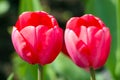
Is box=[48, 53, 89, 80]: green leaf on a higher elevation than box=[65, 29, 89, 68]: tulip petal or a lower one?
lower

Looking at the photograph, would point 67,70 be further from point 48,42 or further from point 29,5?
point 48,42

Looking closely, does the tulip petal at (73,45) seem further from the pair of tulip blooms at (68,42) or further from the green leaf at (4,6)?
the green leaf at (4,6)

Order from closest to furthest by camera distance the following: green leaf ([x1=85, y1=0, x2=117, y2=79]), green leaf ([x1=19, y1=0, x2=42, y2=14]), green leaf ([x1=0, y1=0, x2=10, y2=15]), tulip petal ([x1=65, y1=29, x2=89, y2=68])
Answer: tulip petal ([x1=65, y1=29, x2=89, y2=68]) < green leaf ([x1=19, y1=0, x2=42, y2=14]) < green leaf ([x1=85, y1=0, x2=117, y2=79]) < green leaf ([x1=0, y1=0, x2=10, y2=15])

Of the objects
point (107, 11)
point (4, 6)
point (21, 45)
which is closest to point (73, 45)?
point (21, 45)

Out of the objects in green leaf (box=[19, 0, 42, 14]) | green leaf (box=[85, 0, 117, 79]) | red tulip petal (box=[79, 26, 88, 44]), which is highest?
red tulip petal (box=[79, 26, 88, 44])

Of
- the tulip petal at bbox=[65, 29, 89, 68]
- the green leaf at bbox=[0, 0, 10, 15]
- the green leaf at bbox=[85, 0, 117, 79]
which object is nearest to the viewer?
the tulip petal at bbox=[65, 29, 89, 68]

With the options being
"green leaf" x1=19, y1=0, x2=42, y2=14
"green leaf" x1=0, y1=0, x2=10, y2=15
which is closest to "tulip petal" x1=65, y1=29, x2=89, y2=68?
"green leaf" x1=19, y1=0, x2=42, y2=14

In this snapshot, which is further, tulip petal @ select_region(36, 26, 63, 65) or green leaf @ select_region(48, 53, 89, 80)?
green leaf @ select_region(48, 53, 89, 80)

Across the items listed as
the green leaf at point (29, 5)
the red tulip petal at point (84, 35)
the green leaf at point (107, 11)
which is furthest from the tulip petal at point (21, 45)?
the green leaf at point (107, 11)

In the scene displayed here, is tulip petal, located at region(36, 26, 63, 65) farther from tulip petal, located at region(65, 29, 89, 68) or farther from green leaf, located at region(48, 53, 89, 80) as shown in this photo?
green leaf, located at region(48, 53, 89, 80)
